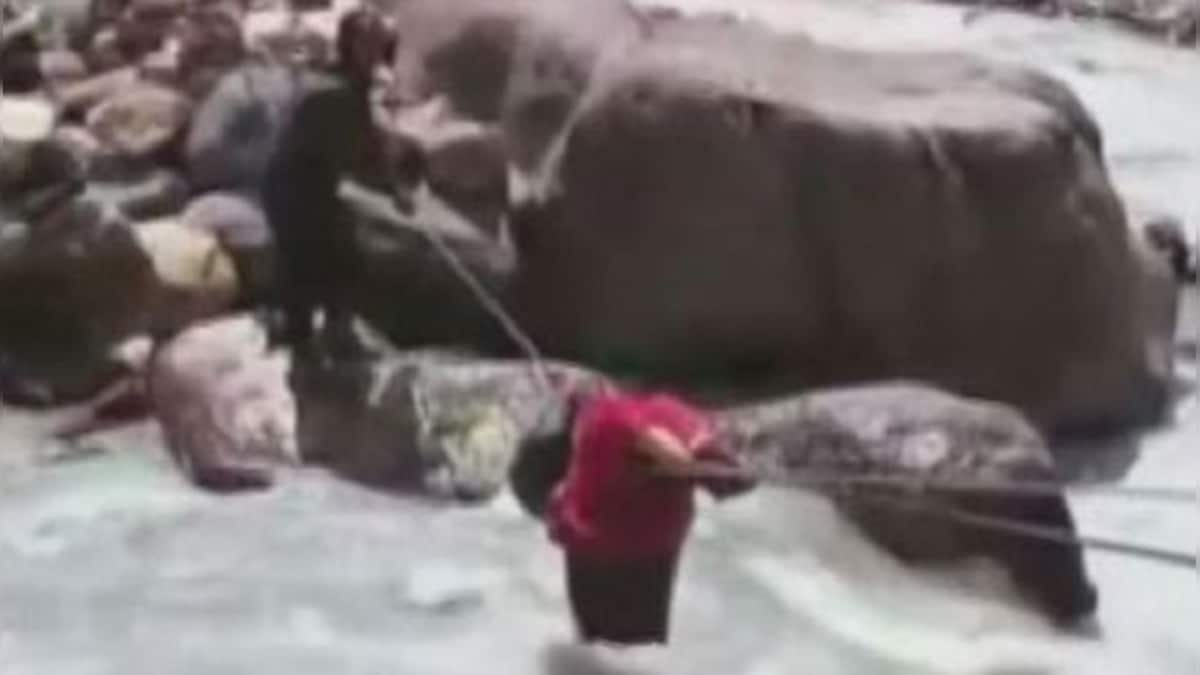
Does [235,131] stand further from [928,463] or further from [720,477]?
[720,477]

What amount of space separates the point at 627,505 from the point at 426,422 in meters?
1.67

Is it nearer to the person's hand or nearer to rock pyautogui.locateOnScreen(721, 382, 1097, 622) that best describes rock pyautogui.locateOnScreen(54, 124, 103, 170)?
rock pyautogui.locateOnScreen(721, 382, 1097, 622)

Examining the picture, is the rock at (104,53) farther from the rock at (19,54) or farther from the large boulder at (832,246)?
the large boulder at (832,246)

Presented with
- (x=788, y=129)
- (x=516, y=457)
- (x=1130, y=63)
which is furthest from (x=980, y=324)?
(x=1130, y=63)

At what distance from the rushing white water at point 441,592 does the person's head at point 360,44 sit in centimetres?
82

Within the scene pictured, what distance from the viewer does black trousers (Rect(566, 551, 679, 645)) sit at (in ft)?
12.2

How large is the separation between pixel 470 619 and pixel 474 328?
50.4 inches

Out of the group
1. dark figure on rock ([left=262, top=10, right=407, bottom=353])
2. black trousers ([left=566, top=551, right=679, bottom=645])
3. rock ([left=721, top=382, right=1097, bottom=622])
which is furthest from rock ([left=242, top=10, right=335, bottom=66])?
black trousers ([left=566, top=551, right=679, bottom=645])

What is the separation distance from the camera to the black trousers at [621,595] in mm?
3707

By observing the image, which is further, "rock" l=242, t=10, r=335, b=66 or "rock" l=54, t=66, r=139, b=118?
"rock" l=242, t=10, r=335, b=66

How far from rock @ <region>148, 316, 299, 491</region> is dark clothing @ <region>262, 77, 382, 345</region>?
0.13 metres

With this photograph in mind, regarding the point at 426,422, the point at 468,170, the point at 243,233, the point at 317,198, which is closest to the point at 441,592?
the point at 426,422

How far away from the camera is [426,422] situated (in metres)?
5.18

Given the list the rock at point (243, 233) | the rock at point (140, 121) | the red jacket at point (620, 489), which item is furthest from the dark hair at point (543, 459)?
the rock at point (140, 121)
